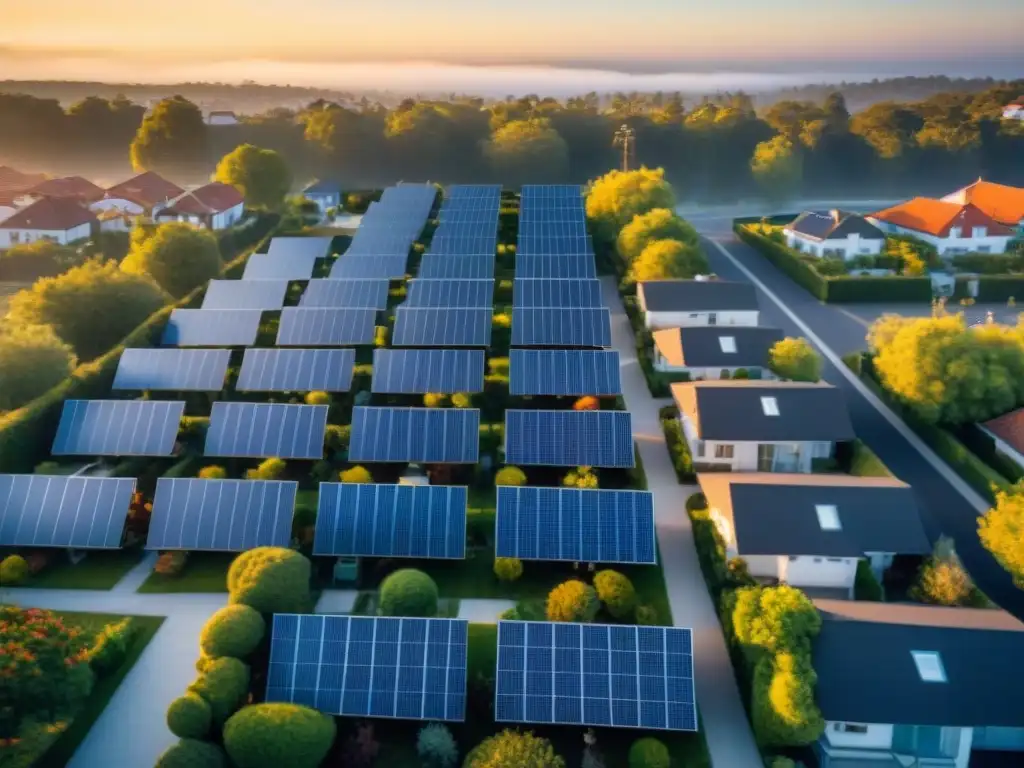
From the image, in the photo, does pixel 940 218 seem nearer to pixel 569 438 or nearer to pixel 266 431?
pixel 569 438

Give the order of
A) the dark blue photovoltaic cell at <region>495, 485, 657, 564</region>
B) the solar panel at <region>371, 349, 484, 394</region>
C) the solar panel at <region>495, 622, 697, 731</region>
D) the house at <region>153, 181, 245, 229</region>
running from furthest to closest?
1. the house at <region>153, 181, 245, 229</region>
2. the solar panel at <region>371, 349, 484, 394</region>
3. the dark blue photovoltaic cell at <region>495, 485, 657, 564</region>
4. the solar panel at <region>495, 622, 697, 731</region>

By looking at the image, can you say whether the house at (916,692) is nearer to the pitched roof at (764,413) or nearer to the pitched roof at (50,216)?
the pitched roof at (764,413)

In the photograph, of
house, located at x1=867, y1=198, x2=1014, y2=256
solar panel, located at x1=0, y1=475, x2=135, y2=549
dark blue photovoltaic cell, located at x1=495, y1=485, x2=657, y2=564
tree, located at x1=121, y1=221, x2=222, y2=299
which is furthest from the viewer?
house, located at x1=867, y1=198, x2=1014, y2=256

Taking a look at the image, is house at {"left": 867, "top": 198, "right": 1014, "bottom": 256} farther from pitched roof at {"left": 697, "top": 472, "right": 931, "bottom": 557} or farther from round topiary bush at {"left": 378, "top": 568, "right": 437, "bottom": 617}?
round topiary bush at {"left": 378, "top": 568, "right": 437, "bottom": 617}

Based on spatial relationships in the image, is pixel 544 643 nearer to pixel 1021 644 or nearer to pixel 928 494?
pixel 1021 644

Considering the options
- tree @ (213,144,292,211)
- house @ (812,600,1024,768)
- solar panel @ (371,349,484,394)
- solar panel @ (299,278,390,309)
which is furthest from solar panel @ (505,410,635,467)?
tree @ (213,144,292,211)

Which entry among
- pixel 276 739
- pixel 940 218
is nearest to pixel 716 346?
pixel 276 739

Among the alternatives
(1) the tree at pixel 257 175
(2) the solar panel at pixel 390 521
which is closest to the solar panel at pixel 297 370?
(2) the solar panel at pixel 390 521
